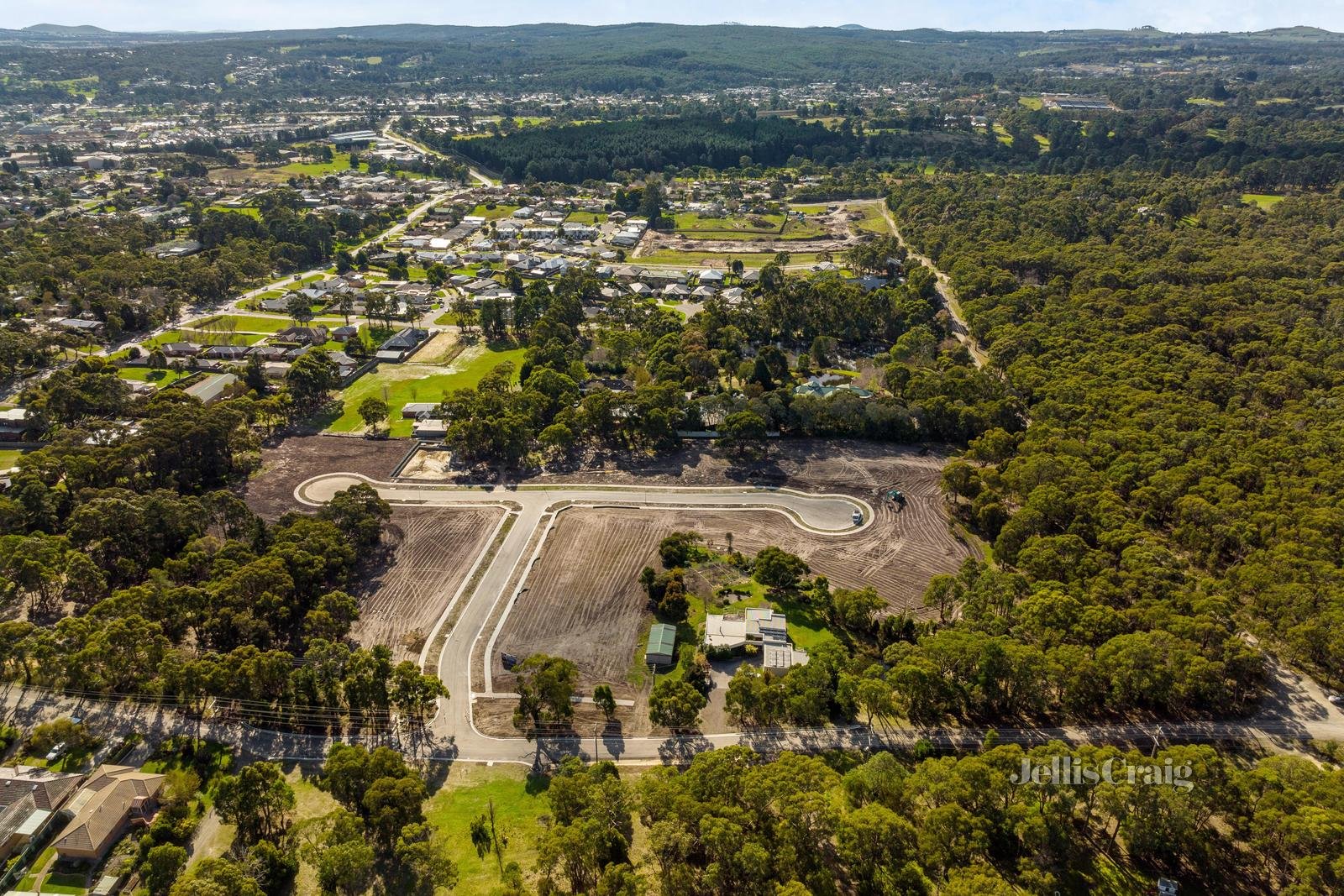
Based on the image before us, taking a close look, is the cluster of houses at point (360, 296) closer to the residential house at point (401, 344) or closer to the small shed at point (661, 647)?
the residential house at point (401, 344)

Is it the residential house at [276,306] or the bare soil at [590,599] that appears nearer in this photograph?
the bare soil at [590,599]

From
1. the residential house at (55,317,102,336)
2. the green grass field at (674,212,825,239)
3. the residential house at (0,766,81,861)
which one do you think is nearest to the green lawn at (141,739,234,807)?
the residential house at (0,766,81,861)

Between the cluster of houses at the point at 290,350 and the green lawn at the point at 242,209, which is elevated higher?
the green lawn at the point at 242,209

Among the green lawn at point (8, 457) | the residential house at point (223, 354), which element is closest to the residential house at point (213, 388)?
the residential house at point (223, 354)

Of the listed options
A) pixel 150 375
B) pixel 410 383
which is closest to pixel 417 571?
pixel 410 383

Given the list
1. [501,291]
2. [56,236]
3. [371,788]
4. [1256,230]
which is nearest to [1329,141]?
[1256,230]

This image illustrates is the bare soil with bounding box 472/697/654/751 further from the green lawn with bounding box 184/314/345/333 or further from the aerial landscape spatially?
the green lawn with bounding box 184/314/345/333

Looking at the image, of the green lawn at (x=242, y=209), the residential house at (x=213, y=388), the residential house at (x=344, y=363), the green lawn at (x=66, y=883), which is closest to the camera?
the green lawn at (x=66, y=883)

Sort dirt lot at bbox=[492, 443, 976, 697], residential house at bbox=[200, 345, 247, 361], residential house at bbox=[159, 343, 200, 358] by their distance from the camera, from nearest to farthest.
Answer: dirt lot at bbox=[492, 443, 976, 697], residential house at bbox=[200, 345, 247, 361], residential house at bbox=[159, 343, 200, 358]
